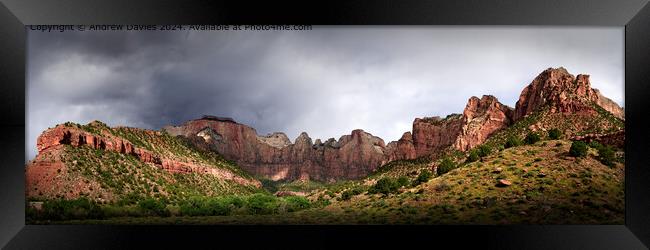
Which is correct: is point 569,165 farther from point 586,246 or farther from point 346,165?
point 346,165

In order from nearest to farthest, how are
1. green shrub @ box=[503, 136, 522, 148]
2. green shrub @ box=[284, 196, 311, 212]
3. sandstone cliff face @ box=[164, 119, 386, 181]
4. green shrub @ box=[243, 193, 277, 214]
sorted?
green shrub @ box=[243, 193, 277, 214]
green shrub @ box=[284, 196, 311, 212]
sandstone cliff face @ box=[164, 119, 386, 181]
green shrub @ box=[503, 136, 522, 148]

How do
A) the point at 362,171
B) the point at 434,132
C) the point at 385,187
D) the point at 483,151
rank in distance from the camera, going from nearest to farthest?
the point at 385,187 → the point at 483,151 → the point at 434,132 → the point at 362,171

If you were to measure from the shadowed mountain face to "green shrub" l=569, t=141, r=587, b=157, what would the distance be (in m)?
0.94

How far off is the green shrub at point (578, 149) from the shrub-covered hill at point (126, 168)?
31.1ft

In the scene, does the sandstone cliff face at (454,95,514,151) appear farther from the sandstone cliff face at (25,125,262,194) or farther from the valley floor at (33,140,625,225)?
the sandstone cliff face at (25,125,262,194)

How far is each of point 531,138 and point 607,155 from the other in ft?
9.86

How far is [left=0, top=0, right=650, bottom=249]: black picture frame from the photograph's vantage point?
25.9ft

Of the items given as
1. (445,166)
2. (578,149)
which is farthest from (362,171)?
(578,149)

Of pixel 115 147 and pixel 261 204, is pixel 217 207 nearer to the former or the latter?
pixel 261 204

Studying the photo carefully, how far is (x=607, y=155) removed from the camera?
11586 mm

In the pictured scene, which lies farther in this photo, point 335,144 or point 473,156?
point 473,156

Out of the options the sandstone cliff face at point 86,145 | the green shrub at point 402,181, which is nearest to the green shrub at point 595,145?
the green shrub at point 402,181

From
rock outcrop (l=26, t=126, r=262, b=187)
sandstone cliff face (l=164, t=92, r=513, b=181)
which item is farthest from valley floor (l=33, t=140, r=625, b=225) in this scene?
rock outcrop (l=26, t=126, r=262, b=187)
